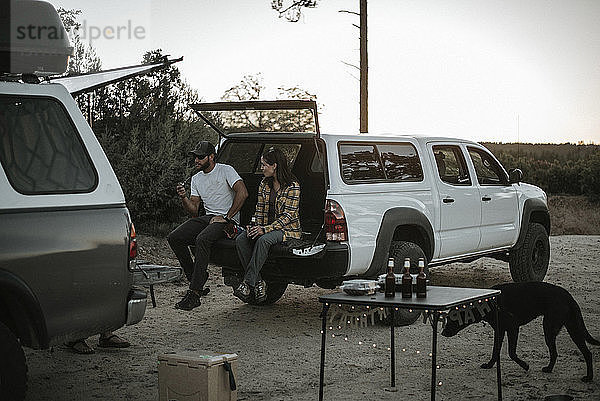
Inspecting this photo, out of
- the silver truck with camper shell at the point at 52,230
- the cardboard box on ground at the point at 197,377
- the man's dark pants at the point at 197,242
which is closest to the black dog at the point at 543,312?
the cardboard box on ground at the point at 197,377

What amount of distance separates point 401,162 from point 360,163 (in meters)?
0.61

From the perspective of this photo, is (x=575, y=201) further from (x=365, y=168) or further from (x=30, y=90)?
(x=30, y=90)

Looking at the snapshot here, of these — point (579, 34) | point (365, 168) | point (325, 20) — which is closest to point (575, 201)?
point (579, 34)

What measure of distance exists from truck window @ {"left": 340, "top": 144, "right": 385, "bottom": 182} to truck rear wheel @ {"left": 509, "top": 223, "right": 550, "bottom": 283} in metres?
3.25

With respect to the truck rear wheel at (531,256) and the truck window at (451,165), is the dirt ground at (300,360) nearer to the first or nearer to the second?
the truck rear wheel at (531,256)

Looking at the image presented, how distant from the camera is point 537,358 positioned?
7496mm

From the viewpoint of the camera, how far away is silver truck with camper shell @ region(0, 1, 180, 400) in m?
5.02

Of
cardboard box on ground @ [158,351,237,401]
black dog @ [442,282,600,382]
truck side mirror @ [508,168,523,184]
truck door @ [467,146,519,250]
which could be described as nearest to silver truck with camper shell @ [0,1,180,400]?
cardboard box on ground @ [158,351,237,401]

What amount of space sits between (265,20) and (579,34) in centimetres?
698

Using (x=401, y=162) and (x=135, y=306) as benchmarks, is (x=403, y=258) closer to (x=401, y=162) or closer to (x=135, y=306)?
(x=401, y=162)

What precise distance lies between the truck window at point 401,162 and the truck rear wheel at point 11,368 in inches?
191

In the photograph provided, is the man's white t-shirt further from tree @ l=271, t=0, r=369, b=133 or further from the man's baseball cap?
tree @ l=271, t=0, r=369, b=133

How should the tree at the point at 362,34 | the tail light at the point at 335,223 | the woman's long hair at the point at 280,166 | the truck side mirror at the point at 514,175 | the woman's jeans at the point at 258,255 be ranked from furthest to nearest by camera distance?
the tree at the point at 362,34, the truck side mirror at the point at 514,175, the woman's long hair at the point at 280,166, the woman's jeans at the point at 258,255, the tail light at the point at 335,223

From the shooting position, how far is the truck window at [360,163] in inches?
341
